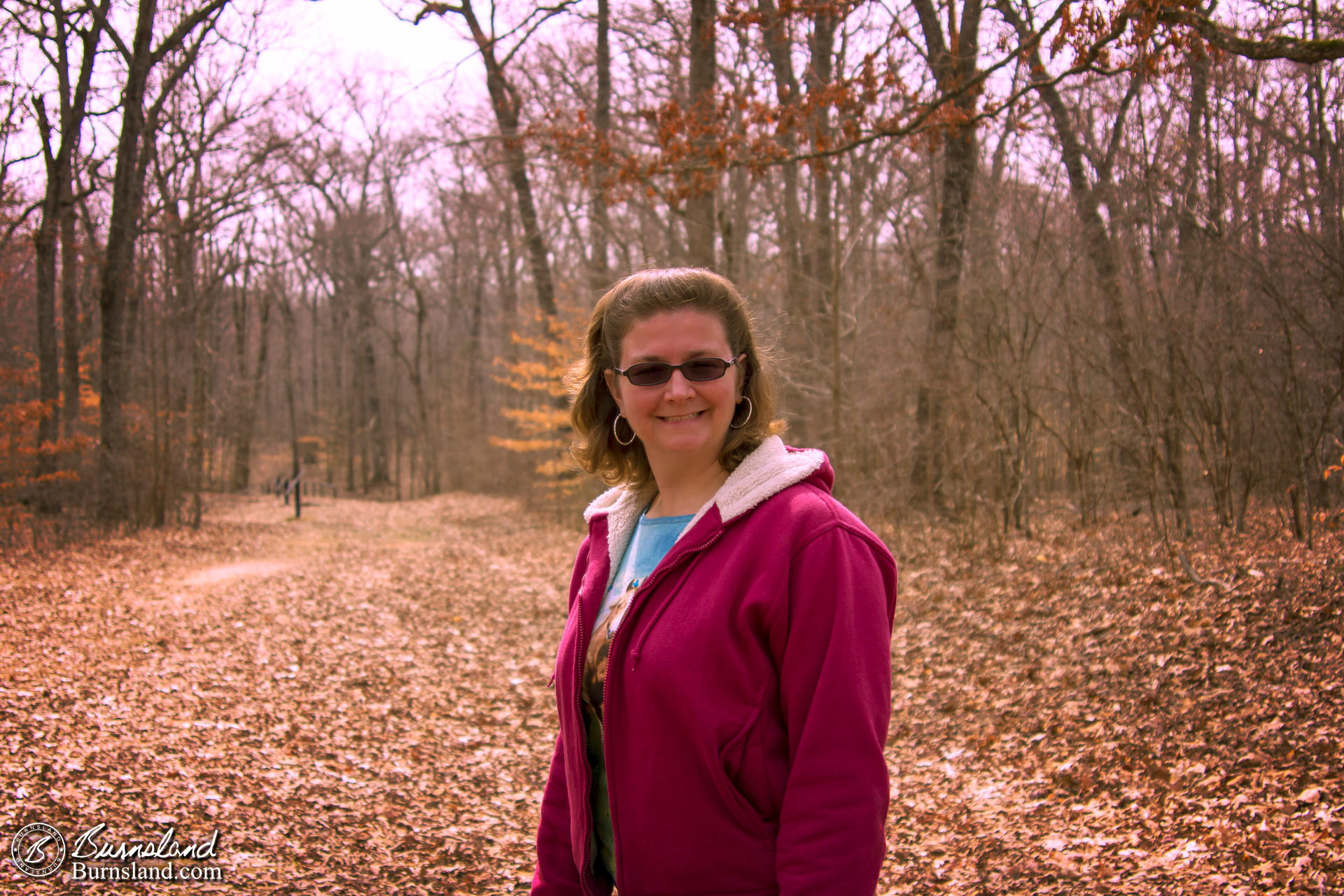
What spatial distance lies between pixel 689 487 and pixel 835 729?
66 centimetres

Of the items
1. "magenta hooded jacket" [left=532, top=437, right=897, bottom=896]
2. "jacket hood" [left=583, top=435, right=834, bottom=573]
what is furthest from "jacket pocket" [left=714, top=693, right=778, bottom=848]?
"jacket hood" [left=583, top=435, right=834, bottom=573]

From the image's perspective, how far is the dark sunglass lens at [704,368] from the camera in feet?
5.86

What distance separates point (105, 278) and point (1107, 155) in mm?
14807

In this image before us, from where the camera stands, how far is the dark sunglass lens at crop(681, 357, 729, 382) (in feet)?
5.86

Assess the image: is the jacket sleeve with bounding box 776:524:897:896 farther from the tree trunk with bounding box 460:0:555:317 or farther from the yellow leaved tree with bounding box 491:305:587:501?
the yellow leaved tree with bounding box 491:305:587:501

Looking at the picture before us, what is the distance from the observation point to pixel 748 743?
153cm

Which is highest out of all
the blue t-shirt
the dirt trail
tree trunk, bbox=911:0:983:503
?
tree trunk, bbox=911:0:983:503

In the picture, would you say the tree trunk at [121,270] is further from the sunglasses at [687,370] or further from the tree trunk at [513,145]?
the sunglasses at [687,370]

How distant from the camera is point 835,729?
1.41 m

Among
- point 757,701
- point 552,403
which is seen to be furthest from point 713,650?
point 552,403

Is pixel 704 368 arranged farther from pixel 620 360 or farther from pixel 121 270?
pixel 121 270

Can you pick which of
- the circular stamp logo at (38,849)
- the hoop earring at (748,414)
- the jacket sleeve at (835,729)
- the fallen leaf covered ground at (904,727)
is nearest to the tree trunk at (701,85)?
the fallen leaf covered ground at (904,727)

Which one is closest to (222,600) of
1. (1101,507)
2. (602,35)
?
(1101,507)

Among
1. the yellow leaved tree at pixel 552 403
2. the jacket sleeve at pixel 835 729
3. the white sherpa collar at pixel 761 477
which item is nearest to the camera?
the jacket sleeve at pixel 835 729
